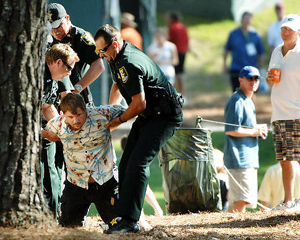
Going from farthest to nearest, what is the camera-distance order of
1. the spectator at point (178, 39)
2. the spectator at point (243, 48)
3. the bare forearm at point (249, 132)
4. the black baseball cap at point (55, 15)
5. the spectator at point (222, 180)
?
the spectator at point (178, 39) < the spectator at point (243, 48) < the spectator at point (222, 180) < the bare forearm at point (249, 132) < the black baseball cap at point (55, 15)

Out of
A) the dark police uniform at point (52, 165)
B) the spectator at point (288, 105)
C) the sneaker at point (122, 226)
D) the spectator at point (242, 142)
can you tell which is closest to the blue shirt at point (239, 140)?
the spectator at point (242, 142)

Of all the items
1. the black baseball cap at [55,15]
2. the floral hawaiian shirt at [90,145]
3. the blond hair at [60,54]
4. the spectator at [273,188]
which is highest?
the black baseball cap at [55,15]

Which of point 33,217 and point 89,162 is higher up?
point 89,162

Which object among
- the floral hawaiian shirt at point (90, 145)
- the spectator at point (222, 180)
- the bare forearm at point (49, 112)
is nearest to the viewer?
the floral hawaiian shirt at point (90, 145)

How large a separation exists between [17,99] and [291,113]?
3.26 metres

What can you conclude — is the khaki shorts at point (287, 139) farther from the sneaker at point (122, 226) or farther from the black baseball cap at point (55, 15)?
the black baseball cap at point (55, 15)

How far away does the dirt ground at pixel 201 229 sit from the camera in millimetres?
4395

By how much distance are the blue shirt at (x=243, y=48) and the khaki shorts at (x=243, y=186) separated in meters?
6.43

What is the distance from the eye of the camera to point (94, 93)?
36.9 ft

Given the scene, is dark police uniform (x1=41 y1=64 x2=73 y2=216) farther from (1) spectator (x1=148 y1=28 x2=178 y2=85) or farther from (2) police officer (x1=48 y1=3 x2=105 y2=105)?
(1) spectator (x1=148 y1=28 x2=178 y2=85)

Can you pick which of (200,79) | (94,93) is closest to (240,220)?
(94,93)

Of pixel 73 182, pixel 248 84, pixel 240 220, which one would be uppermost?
pixel 248 84

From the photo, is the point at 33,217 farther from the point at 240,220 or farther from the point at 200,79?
the point at 200,79

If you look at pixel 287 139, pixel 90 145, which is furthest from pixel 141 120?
pixel 287 139
